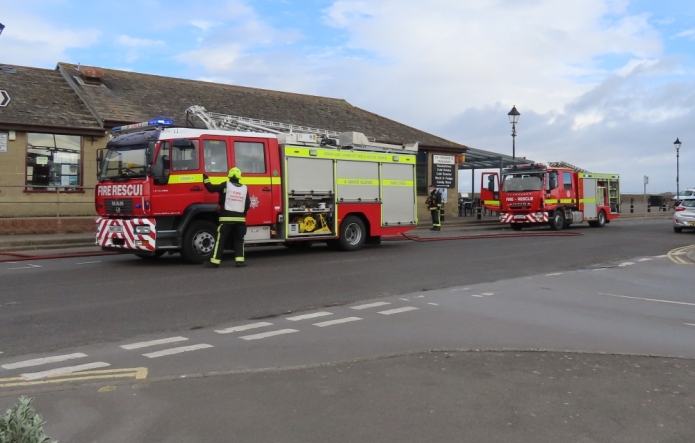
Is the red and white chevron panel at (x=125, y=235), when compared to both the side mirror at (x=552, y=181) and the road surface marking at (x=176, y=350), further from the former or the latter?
the side mirror at (x=552, y=181)

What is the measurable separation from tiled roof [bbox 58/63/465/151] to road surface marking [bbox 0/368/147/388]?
17400mm

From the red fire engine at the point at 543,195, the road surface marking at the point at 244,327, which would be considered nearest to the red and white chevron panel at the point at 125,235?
the road surface marking at the point at 244,327

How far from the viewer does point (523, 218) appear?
87.6 feet

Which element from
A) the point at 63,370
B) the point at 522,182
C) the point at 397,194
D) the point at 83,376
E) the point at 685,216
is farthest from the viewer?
the point at 522,182

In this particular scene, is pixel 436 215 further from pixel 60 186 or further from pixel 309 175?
pixel 60 186

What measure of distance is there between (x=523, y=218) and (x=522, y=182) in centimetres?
158

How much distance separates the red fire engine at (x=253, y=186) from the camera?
1258 centimetres

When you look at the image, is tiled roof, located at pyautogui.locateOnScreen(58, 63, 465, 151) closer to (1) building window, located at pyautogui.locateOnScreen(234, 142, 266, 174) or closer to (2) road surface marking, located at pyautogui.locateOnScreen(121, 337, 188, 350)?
(1) building window, located at pyautogui.locateOnScreen(234, 142, 266, 174)

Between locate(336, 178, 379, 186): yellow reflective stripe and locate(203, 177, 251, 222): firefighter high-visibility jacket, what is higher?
locate(336, 178, 379, 186): yellow reflective stripe

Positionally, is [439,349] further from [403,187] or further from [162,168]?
[403,187]

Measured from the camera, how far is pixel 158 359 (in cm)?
605

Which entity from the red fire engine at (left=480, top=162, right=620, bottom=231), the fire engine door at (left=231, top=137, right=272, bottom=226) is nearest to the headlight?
the fire engine door at (left=231, top=137, right=272, bottom=226)

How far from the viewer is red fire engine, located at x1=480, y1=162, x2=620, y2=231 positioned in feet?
87.2

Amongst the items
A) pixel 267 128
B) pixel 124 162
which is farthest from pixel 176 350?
pixel 267 128
